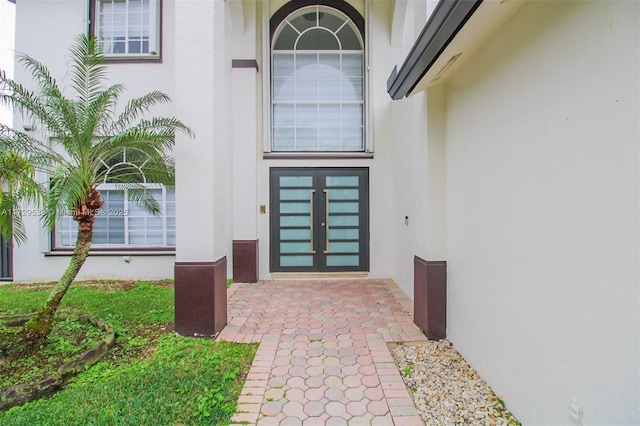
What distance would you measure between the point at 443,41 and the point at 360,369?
3.26 meters

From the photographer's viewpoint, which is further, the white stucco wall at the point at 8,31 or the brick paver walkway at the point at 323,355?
the white stucco wall at the point at 8,31

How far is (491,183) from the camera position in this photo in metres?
2.97

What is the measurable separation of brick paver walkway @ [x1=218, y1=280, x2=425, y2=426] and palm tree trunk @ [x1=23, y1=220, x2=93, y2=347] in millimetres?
1977

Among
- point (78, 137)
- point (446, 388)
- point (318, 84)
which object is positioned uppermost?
point (318, 84)

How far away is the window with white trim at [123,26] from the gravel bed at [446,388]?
8.11m

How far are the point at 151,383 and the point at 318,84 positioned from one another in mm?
6792

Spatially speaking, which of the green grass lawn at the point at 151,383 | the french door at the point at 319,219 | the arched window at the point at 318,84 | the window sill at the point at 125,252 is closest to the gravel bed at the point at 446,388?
the green grass lawn at the point at 151,383

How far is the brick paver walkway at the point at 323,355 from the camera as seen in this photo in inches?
106

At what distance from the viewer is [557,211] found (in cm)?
214

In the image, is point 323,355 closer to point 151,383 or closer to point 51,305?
point 151,383

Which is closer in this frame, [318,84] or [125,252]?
[125,252]

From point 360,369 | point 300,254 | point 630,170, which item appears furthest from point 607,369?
point 300,254

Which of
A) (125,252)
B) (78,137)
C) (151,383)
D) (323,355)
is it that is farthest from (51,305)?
(125,252)

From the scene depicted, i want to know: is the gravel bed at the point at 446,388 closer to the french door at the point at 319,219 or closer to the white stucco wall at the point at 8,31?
the french door at the point at 319,219
